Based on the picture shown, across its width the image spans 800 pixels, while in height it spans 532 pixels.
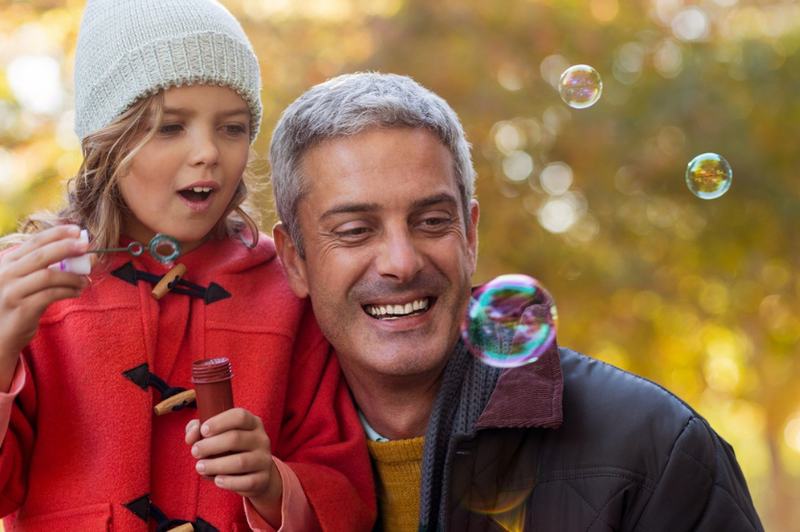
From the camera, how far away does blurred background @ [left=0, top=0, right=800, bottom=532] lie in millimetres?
7129

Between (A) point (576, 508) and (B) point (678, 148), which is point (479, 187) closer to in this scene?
(B) point (678, 148)

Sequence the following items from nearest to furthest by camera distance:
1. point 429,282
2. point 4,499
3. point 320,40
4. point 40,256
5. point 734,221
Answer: point 40,256 < point 4,499 < point 429,282 < point 320,40 < point 734,221

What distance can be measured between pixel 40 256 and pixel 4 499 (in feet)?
3.01

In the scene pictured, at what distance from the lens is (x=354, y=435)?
311 cm

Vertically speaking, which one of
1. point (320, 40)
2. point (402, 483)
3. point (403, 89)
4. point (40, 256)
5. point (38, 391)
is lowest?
point (402, 483)

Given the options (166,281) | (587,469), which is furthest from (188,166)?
(587,469)

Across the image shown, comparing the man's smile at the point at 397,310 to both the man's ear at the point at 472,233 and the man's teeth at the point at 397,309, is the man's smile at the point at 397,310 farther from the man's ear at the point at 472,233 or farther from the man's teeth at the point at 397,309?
the man's ear at the point at 472,233

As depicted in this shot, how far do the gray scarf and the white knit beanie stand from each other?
126 cm

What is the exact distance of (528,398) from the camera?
9.26ft

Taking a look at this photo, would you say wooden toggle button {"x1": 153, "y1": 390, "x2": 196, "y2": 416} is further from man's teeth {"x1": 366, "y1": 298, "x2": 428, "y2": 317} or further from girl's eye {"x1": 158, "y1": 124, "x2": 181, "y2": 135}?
girl's eye {"x1": 158, "y1": 124, "x2": 181, "y2": 135}

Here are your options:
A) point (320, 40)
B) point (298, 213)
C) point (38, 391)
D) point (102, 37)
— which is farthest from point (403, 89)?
point (320, 40)

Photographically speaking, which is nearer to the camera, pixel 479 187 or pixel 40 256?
pixel 40 256

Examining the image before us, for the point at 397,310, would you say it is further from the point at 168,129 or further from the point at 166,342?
the point at 168,129

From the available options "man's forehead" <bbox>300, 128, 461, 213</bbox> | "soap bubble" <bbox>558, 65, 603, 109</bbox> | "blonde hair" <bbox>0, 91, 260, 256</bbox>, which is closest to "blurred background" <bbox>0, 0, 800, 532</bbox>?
"soap bubble" <bbox>558, 65, 603, 109</bbox>
